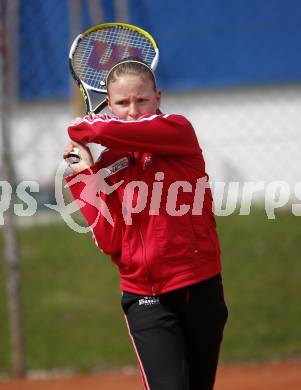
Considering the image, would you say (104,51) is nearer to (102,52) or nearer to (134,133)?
(102,52)

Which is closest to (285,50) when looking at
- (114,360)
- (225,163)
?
(225,163)

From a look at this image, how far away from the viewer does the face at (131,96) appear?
126 inches

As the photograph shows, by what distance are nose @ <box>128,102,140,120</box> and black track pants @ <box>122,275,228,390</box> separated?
670 millimetres

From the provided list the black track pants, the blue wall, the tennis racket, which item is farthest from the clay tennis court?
the blue wall

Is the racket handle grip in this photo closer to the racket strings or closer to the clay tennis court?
the racket strings

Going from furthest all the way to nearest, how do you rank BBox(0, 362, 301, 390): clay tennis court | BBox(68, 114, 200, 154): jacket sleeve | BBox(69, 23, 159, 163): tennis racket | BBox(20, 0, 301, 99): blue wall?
BBox(20, 0, 301, 99): blue wall
BBox(0, 362, 301, 390): clay tennis court
BBox(69, 23, 159, 163): tennis racket
BBox(68, 114, 200, 154): jacket sleeve

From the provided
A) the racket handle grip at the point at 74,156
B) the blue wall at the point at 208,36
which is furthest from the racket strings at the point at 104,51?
the blue wall at the point at 208,36

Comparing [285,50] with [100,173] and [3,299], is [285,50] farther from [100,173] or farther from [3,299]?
[100,173]

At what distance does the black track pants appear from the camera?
3.23m

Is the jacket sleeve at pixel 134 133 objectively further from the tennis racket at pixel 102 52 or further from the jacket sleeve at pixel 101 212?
the tennis racket at pixel 102 52

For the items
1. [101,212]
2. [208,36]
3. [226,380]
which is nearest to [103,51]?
[101,212]

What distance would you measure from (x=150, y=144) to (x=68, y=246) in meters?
4.98

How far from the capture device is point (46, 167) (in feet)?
27.8

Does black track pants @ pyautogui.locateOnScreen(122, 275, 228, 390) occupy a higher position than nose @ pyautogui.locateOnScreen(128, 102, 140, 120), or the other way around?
nose @ pyautogui.locateOnScreen(128, 102, 140, 120)
